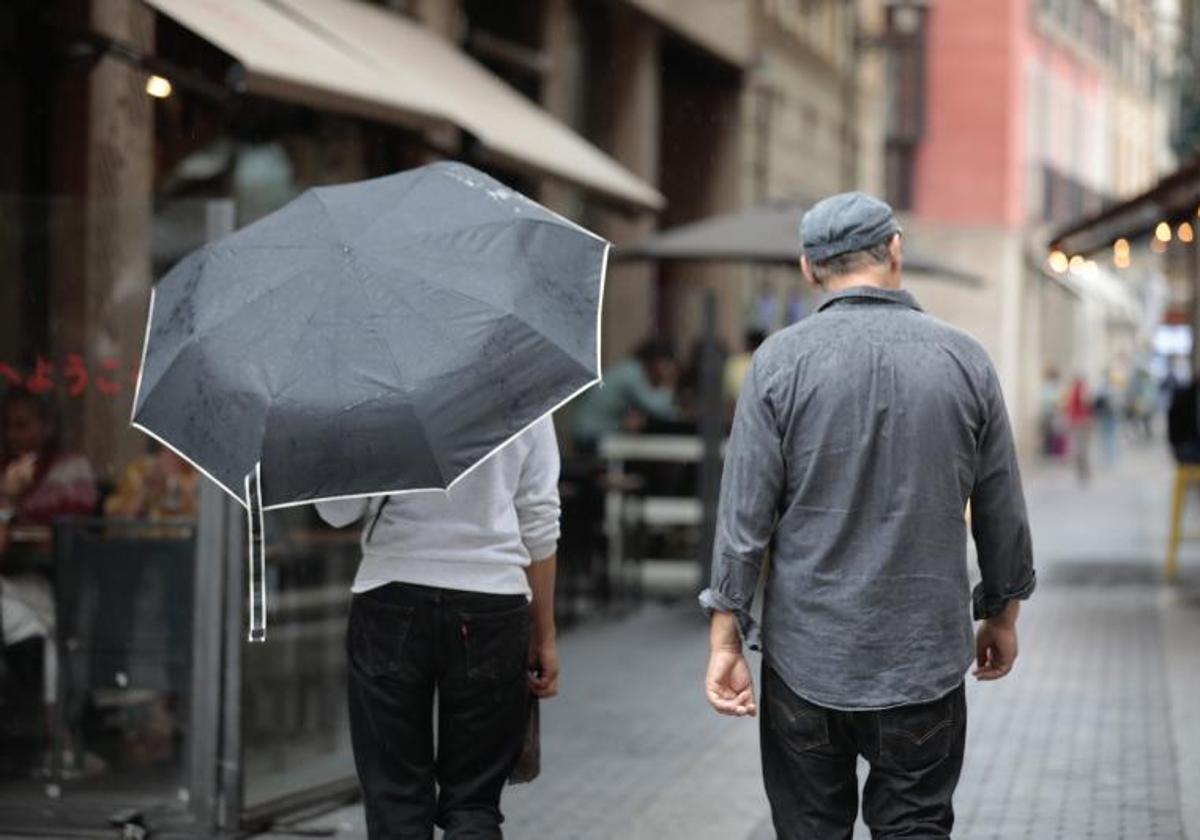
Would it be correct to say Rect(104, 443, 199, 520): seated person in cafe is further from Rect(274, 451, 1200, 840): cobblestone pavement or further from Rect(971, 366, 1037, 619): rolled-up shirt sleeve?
Rect(971, 366, 1037, 619): rolled-up shirt sleeve

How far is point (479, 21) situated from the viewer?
20.3 metres

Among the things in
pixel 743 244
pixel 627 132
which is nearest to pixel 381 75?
pixel 743 244

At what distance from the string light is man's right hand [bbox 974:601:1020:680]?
673cm

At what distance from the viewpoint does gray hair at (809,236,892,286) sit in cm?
519

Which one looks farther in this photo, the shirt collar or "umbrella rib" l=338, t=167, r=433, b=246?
"umbrella rib" l=338, t=167, r=433, b=246

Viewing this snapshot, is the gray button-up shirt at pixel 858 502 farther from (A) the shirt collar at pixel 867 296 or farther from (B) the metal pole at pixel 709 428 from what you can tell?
(B) the metal pole at pixel 709 428

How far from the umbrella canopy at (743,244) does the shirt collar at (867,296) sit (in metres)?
11.1

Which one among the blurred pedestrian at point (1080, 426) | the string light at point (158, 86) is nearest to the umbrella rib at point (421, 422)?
the string light at point (158, 86)

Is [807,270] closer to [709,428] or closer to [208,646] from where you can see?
[208,646]

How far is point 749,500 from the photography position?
5.08m

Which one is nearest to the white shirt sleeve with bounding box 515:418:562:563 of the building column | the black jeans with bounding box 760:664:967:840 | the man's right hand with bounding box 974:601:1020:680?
the black jeans with bounding box 760:664:967:840

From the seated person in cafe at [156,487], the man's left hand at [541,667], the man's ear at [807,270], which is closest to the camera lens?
the man's ear at [807,270]

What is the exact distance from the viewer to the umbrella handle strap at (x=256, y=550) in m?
5.18

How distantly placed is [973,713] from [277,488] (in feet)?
20.4
